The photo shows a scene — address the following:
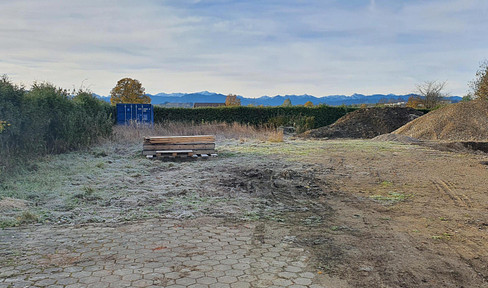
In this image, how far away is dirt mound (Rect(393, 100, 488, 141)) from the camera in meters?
18.4

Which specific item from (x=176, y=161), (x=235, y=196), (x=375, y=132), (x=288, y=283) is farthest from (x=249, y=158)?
(x=375, y=132)

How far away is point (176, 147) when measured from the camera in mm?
11898

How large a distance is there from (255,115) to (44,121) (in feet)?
52.9

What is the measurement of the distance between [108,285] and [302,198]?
162 inches

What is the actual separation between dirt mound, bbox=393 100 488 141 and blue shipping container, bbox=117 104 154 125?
519 inches

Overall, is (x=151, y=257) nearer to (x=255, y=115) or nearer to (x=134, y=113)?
(x=134, y=113)

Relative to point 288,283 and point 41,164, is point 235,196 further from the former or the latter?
point 41,164

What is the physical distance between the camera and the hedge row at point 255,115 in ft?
81.5

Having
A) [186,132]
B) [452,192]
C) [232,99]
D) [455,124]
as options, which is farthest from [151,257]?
[232,99]

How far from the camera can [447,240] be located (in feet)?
15.5

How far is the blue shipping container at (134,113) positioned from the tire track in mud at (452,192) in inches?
634

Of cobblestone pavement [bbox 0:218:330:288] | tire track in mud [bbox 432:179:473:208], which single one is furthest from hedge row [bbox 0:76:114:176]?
tire track in mud [bbox 432:179:473:208]

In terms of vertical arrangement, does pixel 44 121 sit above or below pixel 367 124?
above

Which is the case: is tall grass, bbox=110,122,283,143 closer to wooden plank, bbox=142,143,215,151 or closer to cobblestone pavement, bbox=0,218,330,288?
wooden plank, bbox=142,143,215,151
